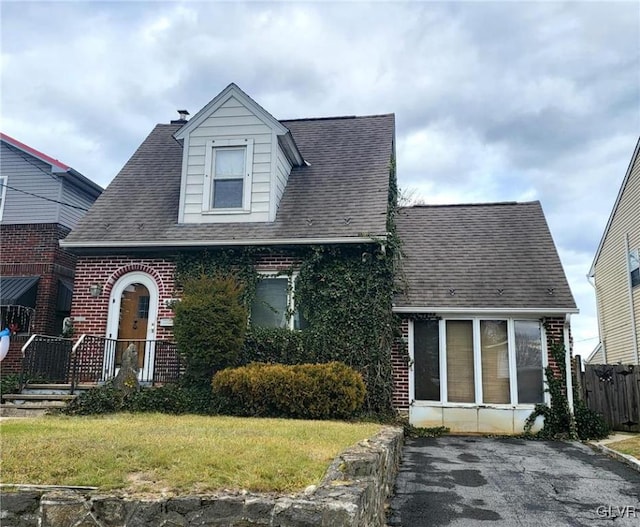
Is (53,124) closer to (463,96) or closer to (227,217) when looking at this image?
(227,217)

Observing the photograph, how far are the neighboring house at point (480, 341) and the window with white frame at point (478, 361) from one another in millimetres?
20

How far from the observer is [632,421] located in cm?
1148

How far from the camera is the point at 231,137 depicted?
12.2 m

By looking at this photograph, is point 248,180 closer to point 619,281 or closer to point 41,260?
point 41,260

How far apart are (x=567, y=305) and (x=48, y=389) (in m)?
10.2

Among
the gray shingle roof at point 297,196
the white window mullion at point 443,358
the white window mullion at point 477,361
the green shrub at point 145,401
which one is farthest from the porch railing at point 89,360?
the white window mullion at point 477,361

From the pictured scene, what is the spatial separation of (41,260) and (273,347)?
285 inches

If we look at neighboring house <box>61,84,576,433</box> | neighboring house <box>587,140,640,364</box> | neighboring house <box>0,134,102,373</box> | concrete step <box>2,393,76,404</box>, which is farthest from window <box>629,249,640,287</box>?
neighboring house <box>0,134,102,373</box>

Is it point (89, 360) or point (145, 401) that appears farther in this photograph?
point (89, 360)

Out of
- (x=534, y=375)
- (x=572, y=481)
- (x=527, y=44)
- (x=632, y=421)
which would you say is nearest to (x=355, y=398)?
(x=572, y=481)

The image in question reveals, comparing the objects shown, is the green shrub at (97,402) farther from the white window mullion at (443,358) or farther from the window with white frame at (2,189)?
the window with white frame at (2,189)

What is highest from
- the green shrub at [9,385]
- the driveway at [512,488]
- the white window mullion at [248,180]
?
the white window mullion at [248,180]

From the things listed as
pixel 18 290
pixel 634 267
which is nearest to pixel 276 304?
pixel 18 290

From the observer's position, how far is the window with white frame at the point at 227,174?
39.5 feet
